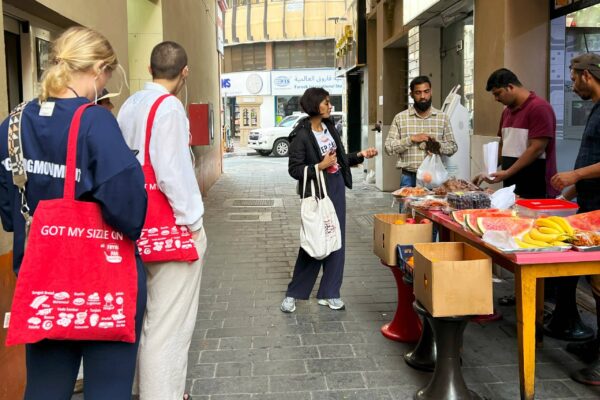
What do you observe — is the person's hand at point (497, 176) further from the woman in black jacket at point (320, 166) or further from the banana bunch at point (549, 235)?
the banana bunch at point (549, 235)

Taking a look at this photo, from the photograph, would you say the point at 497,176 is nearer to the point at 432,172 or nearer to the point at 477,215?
the point at 432,172

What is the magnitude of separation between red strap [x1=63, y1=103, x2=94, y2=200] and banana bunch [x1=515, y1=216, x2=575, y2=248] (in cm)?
224

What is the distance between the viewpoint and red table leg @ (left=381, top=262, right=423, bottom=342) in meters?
4.47

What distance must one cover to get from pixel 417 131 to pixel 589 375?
9.04ft

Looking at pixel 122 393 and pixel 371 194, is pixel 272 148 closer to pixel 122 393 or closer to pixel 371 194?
pixel 371 194

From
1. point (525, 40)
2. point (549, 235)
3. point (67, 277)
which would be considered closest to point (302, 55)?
point (525, 40)

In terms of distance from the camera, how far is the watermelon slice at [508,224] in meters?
3.34

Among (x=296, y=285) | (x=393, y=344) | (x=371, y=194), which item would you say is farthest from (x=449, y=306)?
(x=371, y=194)

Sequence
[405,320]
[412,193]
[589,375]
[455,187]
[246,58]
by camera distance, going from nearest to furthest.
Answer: [589,375] → [405,320] → [455,187] → [412,193] → [246,58]

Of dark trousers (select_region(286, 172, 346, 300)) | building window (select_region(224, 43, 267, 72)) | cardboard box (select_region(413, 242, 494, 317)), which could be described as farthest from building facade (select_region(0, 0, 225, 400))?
building window (select_region(224, 43, 267, 72))

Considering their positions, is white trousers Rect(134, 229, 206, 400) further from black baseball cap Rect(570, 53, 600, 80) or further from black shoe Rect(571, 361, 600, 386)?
black baseball cap Rect(570, 53, 600, 80)

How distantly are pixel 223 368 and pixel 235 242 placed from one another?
4.29 meters

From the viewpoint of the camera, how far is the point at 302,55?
127ft

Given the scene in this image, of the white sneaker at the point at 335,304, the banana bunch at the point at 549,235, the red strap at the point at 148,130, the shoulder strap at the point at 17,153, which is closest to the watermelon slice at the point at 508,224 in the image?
the banana bunch at the point at 549,235
